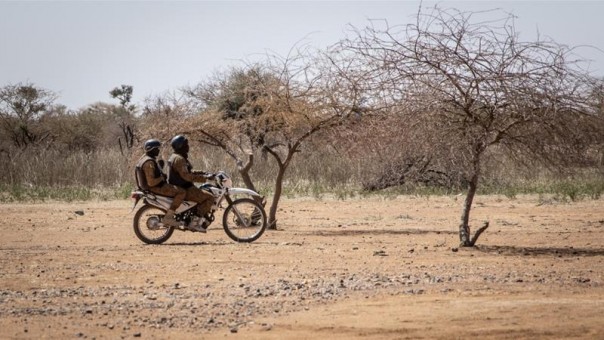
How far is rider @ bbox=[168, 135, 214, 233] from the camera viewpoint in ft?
48.5

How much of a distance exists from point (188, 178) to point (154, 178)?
0.53 m

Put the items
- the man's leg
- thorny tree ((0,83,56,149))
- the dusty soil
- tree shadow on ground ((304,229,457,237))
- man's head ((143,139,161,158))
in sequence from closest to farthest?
the dusty soil, man's head ((143,139,161,158)), the man's leg, tree shadow on ground ((304,229,457,237)), thorny tree ((0,83,56,149))

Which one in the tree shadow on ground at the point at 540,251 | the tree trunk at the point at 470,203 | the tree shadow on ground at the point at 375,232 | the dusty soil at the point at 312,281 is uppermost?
the tree trunk at the point at 470,203

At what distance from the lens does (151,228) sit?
49.8 ft

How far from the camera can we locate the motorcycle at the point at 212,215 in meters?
15.0

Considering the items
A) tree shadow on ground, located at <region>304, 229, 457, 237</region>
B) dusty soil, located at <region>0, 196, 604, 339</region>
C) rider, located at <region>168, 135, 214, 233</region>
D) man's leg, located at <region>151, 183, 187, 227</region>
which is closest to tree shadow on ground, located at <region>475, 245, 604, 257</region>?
dusty soil, located at <region>0, 196, 604, 339</region>

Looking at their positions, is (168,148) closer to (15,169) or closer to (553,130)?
(553,130)

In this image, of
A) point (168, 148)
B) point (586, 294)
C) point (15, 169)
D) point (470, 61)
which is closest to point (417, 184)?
point (168, 148)

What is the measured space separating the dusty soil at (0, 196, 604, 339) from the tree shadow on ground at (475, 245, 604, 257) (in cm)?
3

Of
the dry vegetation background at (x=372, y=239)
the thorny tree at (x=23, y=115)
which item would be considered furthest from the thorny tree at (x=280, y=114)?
the thorny tree at (x=23, y=115)

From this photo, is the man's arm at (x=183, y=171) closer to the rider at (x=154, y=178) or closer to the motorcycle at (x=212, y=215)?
the rider at (x=154, y=178)

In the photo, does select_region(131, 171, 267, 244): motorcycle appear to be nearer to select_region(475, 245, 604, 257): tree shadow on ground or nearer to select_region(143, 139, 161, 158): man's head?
select_region(143, 139, 161, 158): man's head

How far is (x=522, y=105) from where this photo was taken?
13.0 meters

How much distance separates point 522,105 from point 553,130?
72 cm
